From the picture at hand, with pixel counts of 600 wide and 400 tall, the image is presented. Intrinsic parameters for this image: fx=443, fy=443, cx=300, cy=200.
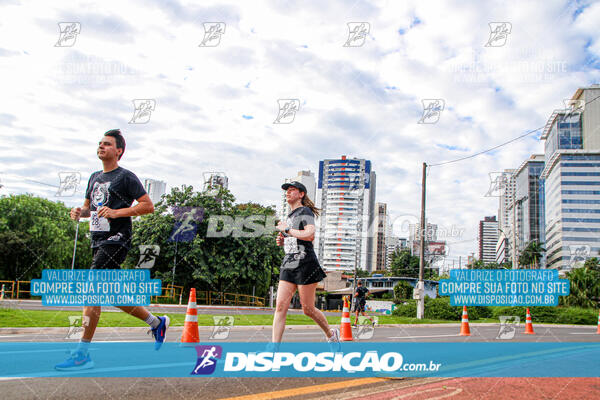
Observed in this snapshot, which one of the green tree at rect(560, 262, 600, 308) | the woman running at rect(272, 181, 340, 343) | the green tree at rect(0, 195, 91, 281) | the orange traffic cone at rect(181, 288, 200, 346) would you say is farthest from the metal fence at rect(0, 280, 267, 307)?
the green tree at rect(560, 262, 600, 308)

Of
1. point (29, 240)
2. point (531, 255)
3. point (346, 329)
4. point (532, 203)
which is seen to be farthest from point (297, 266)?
point (532, 203)

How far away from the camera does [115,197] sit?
3574 millimetres

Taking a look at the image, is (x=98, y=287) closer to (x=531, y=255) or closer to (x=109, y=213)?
(x=109, y=213)

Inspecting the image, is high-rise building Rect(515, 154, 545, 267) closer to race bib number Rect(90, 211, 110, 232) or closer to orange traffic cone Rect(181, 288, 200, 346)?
orange traffic cone Rect(181, 288, 200, 346)

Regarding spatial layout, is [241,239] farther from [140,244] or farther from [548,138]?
[548,138]

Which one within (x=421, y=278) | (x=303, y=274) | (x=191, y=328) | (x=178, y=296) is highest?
(x=303, y=274)

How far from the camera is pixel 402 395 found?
297 centimetres

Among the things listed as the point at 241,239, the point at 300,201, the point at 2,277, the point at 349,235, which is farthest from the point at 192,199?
the point at 349,235

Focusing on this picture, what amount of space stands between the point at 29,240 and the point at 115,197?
34.2 meters

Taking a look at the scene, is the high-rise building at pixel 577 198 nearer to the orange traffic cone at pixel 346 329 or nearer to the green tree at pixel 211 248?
the green tree at pixel 211 248

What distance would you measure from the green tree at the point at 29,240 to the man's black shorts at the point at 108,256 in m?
33.9

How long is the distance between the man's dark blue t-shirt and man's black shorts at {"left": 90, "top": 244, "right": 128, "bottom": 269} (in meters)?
0.04

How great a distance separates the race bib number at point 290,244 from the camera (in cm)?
394

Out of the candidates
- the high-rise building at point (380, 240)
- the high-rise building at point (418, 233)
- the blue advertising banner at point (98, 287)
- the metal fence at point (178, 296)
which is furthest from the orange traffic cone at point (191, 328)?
the high-rise building at point (380, 240)
